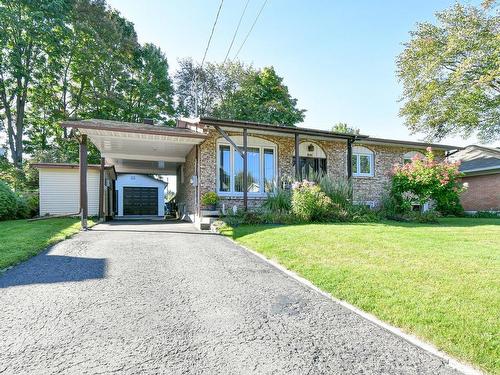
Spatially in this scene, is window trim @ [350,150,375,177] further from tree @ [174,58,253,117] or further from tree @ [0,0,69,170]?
tree @ [0,0,69,170]

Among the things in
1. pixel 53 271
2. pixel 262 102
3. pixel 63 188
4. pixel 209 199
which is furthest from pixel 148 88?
pixel 53 271

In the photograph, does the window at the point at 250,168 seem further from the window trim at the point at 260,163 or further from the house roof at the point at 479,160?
the house roof at the point at 479,160

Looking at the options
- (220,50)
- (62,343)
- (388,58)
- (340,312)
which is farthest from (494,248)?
(388,58)

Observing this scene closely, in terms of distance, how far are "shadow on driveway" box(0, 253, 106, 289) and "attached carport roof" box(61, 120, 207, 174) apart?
→ 5.18m

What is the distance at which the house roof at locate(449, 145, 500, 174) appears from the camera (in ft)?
53.7

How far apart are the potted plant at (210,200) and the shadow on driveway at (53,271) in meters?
5.33

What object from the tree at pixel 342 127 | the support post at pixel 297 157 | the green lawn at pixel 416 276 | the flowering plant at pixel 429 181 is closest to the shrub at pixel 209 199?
the support post at pixel 297 157

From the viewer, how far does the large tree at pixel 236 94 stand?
2645 centimetres

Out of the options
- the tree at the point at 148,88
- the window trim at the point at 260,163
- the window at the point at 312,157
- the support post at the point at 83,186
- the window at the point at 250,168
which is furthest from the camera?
the tree at the point at 148,88

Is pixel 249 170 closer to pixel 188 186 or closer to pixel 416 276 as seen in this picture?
pixel 188 186

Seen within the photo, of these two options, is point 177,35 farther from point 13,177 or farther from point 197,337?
point 13,177

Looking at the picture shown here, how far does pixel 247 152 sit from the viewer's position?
38.5ft

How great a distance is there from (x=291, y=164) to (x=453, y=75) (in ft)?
39.8

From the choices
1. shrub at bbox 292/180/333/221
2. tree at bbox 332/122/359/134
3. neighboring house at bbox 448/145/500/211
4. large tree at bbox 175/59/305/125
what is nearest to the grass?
shrub at bbox 292/180/333/221
